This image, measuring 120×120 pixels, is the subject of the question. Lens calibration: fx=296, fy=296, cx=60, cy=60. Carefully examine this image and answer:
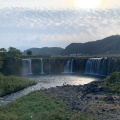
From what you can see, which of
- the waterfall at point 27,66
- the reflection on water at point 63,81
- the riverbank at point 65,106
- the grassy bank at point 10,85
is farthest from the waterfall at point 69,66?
the riverbank at point 65,106

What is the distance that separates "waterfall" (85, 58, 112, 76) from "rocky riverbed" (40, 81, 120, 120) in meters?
23.1

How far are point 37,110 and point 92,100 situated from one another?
7606 millimetres

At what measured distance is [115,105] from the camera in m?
29.3

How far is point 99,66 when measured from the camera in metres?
66.6

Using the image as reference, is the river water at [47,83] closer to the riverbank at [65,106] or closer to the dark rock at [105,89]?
the riverbank at [65,106]

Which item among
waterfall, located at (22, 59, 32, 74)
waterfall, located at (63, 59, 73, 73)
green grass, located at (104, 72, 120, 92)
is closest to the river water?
green grass, located at (104, 72, 120, 92)

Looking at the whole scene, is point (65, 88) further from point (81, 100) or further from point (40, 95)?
point (81, 100)

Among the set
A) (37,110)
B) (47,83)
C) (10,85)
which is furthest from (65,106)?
(47,83)

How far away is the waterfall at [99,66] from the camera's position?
2512 inches

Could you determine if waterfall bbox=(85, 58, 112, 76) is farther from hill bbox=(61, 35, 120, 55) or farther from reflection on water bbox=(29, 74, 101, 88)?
hill bbox=(61, 35, 120, 55)

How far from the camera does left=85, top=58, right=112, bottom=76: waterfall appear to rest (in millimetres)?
63816

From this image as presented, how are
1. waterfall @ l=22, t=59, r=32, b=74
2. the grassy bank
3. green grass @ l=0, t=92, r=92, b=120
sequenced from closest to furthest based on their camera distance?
green grass @ l=0, t=92, r=92, b=120 < the grassy bank < waterfall @ l=22, t=59, r=32, b=74

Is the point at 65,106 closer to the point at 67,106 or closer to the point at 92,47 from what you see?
the point at 67,106

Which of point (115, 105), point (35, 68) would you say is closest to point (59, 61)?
point (35, 68)
